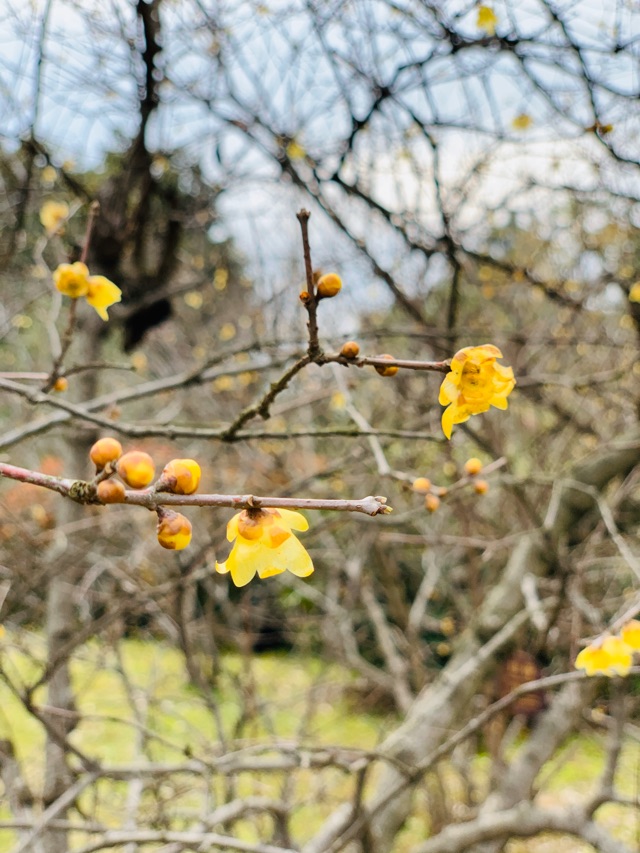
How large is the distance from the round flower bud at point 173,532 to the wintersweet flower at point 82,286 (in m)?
0.78

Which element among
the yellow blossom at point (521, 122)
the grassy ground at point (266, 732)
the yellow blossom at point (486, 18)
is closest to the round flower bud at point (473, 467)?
the yellow blossom at point (486, 18)

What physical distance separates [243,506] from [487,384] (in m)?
0.44

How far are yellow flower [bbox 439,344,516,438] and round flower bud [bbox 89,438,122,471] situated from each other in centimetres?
44

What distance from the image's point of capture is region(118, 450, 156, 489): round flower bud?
687 mm

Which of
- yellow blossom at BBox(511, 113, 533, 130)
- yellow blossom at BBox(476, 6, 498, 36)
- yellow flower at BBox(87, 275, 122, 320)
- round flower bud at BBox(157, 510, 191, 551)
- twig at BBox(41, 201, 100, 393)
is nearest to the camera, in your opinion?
round flower bud at BBox(157, 510, 191, 551)

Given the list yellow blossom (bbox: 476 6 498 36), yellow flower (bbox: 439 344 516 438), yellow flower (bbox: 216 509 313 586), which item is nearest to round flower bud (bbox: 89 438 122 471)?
yellow flower (bbox: 216 509 313 586)

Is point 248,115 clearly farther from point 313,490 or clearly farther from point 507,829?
point 507,829

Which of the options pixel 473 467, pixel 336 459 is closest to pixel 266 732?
pixel 336 459

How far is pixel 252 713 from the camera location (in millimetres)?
3535

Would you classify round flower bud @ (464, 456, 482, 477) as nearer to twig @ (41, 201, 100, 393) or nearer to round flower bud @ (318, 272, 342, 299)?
round flower bud @ (318, 272, 342, 299)

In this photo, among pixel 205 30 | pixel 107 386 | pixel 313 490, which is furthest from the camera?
pixel 107 386

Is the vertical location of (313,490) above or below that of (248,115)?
below

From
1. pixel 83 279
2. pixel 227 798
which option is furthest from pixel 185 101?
pixel 227 798

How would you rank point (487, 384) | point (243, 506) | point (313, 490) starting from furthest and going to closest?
1. point (313, 490)
2. point (487, 384)
3. point (243, 506)
